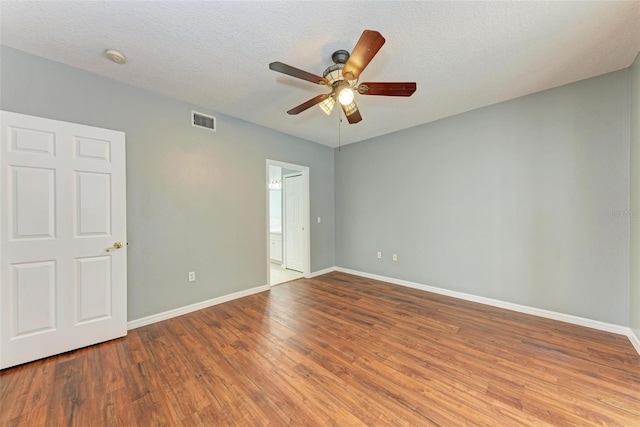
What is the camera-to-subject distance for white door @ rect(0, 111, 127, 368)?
1.96 m

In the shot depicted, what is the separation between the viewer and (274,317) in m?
2.86

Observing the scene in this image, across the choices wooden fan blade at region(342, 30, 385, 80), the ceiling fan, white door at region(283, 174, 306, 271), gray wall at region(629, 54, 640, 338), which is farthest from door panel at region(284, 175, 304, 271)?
gray wall at region(629, 54, 640, 338)

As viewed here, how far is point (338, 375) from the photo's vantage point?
185cm

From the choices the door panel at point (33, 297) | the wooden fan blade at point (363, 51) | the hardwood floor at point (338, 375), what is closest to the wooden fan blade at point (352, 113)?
the wooden fan blade at point (363, 51)

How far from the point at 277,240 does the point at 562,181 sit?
4.91m

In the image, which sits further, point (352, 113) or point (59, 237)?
A: point (352, 113)

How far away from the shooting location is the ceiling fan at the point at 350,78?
5.17 ft

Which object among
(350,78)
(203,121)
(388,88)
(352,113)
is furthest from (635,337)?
(203,121)

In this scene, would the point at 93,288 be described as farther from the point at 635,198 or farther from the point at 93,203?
the point at 635,198

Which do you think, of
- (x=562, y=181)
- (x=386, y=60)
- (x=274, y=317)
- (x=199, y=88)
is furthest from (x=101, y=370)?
(x=562, y=181)

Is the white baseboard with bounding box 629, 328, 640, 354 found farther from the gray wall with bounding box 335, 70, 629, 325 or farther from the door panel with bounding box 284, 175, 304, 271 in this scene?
the door panel with bounding box 284, 175, 304, 271

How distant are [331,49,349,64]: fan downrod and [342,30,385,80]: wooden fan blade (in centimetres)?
30

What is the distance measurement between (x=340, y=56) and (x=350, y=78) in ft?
1.02

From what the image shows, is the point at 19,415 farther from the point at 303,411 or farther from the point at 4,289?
the point at 303,411
